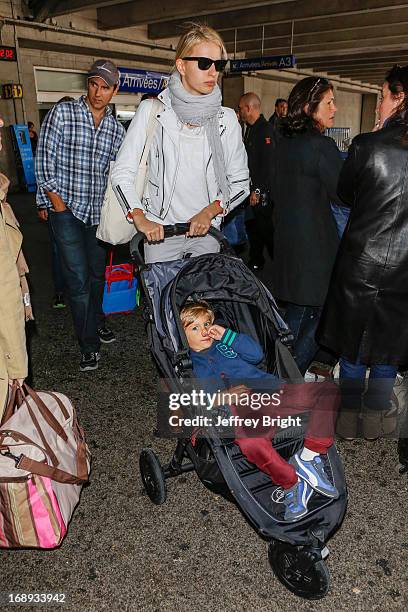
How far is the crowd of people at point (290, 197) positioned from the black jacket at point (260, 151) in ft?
7.99

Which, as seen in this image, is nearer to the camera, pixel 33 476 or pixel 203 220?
pixel 33 476

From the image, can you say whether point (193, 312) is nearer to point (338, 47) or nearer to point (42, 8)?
point (42, 8)

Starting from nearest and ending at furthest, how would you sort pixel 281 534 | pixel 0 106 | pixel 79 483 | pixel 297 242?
pixel 281 534 < pixel 79 483 < pixel 297 242 < pixel 0 106

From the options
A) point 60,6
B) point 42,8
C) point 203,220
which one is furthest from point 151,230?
point 42,8

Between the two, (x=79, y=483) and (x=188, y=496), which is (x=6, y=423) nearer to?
(x=79, y=483)

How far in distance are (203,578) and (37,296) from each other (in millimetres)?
4482

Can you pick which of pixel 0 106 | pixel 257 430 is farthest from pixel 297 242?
pixel 0 106

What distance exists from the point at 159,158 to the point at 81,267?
55.2 inches

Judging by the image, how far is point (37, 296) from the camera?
19.9ft

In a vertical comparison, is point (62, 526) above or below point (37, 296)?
above

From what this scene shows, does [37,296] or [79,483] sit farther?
[37,296]

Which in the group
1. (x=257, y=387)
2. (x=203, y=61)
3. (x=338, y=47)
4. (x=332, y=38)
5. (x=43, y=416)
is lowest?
(x=43, y=416)

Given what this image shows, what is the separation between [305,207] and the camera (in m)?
3.24

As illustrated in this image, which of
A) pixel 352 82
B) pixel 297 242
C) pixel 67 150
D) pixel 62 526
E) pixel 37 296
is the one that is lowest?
pixel 37 296
